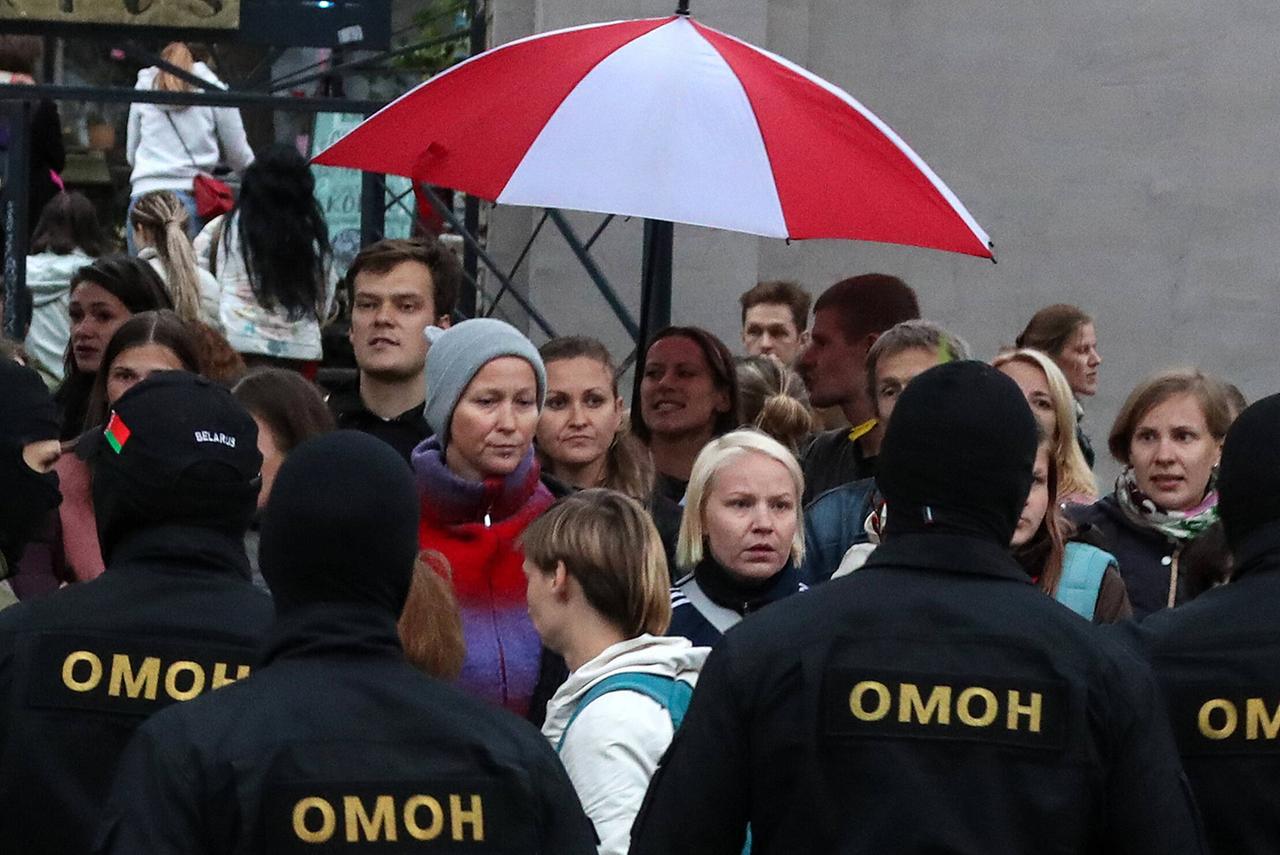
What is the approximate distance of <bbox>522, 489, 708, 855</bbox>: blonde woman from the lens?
170 inches

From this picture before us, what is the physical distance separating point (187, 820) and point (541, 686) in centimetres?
224

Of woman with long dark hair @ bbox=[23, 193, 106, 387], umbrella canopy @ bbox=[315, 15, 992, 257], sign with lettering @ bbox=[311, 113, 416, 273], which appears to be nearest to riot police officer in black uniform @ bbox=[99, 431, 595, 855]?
umbrella canopy @ bbox=[315, 15, 992, 257]

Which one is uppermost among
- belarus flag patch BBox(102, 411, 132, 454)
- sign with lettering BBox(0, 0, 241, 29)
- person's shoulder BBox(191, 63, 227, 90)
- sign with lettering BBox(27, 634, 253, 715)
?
sign with lettering BBox(0, 0, 241, 29)

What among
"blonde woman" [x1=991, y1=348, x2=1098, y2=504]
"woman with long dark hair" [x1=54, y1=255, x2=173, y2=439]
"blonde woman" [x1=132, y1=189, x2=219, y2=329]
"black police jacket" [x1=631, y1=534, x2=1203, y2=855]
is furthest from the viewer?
"blonde woman" [x1=132, y1=189, x2=219, y2=329]

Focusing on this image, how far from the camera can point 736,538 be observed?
5.38 meters

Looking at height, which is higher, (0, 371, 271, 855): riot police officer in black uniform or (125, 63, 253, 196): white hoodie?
(125, 63, 253, 196): white hoodie

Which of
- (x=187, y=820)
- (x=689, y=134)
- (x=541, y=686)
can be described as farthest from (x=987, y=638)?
(x=689, y=134)

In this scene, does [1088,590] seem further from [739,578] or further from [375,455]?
[375,455]

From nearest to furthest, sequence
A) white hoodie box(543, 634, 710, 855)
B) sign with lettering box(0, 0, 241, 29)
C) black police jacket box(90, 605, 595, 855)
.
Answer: black police jacket box(90, 605, 595, 855) → white hoodie box(543, 634, 710, 855) → sign with lettering box(0, 0, 241, 29)

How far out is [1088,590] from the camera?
5484 millimetres

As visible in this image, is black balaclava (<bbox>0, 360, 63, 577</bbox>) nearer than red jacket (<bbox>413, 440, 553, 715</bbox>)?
Yes

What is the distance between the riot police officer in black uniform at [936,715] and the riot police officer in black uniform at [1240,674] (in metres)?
0.49

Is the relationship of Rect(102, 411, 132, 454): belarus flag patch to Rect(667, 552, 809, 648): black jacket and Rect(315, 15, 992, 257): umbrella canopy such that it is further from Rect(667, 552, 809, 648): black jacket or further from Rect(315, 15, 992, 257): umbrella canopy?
Rect(315, 15, 992, 257): umbrella canopy

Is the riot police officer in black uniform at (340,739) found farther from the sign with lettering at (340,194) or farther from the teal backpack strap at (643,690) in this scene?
the sign with lettering at (340,194)
